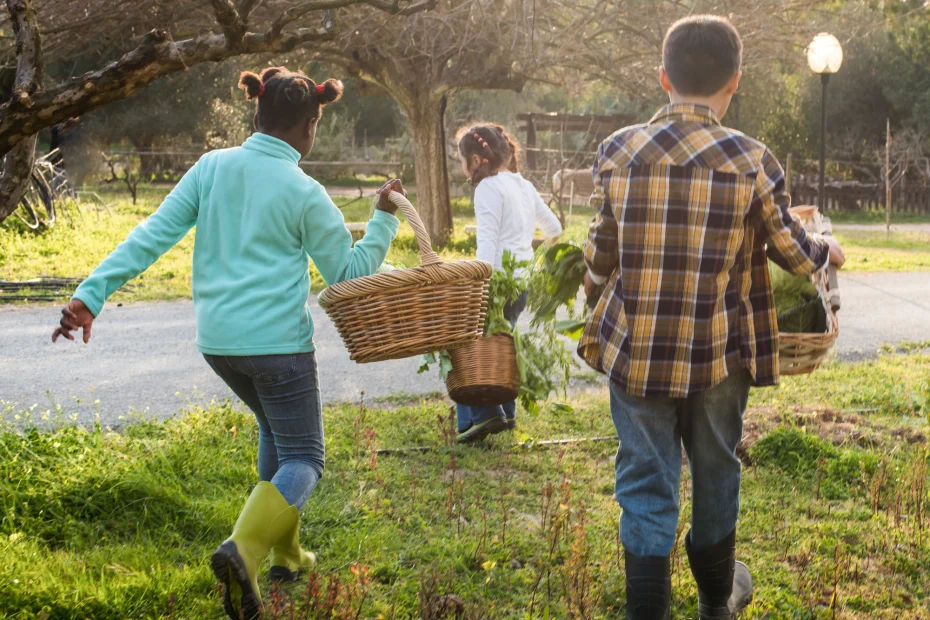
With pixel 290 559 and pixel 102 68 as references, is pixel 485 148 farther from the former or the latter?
pixel 290 559

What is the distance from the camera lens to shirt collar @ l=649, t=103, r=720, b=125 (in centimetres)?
246

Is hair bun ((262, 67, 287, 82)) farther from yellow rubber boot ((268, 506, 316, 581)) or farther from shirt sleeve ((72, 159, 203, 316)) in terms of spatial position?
yellow rubber boot ((268, 506, 316, 581))

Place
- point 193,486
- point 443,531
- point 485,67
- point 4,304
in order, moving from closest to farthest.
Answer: point 443,531
point 193,486
point 4,304
point 485,67

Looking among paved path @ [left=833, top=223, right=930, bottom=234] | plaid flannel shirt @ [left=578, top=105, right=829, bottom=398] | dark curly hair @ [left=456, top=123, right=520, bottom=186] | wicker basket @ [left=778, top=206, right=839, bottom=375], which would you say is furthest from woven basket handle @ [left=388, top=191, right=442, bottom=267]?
paved path @ [left=833, top=223, right=930, bottom=234]

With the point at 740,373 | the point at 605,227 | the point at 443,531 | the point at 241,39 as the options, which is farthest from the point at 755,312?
the point at 241,39

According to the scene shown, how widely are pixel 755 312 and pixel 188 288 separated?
8.72 metres

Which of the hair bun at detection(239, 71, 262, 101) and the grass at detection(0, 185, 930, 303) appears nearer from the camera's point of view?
the hair bun at detection(239, 71, 262, 101)

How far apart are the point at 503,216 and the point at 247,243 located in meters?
2.23

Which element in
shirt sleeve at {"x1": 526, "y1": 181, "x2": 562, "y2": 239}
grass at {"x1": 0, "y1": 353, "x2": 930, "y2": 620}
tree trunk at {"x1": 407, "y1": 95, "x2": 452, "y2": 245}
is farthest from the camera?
tree trunk at {"x1": 407, "y1": 95, "x2": 452, "y2": 245}

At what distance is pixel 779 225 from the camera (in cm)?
246

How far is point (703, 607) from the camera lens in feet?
9.38

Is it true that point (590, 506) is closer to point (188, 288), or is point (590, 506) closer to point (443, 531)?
point (443, 531)

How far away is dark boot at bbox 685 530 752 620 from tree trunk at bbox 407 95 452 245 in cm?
1159

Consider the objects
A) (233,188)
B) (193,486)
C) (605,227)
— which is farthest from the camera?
(193,486)
